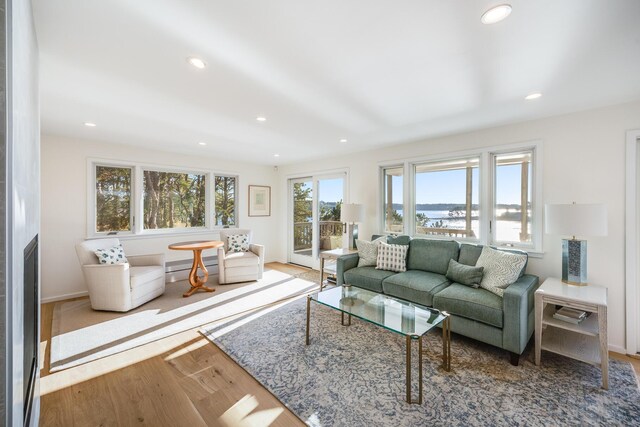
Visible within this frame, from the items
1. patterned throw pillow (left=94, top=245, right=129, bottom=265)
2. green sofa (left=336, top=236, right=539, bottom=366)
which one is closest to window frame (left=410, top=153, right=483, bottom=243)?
green sofa (left=336, top=236, right=539, bottom=366)

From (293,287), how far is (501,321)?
2.91 metres

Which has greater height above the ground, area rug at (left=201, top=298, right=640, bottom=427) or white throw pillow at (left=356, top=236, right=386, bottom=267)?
white throw pillow at (left=356, top=236, right=386, bottom=267)

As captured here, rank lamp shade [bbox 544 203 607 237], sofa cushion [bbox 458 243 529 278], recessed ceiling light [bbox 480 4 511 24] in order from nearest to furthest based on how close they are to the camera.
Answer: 1. recessed ceiling light [bbox 480 4 511 24]
2. lamp shade [bbox 544 203 607 237]
3. sofa cushion [bbox 458 243 529 278]

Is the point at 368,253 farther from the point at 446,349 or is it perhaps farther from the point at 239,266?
the point at 239,266

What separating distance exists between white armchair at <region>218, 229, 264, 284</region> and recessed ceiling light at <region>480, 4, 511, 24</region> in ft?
13.9

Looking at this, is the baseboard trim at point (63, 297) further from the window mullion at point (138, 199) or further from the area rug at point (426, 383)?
the area rug at point (426, 383)

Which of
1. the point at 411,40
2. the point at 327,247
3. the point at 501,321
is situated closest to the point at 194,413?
the point at 501,321

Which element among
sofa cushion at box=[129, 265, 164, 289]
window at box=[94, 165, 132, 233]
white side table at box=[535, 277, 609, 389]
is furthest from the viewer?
window at box=[94, 165, 132, 233]

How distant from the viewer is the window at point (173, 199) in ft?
15.7

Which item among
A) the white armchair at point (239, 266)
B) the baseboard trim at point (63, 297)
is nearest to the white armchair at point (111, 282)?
the baseboard trim at point (63, 297)

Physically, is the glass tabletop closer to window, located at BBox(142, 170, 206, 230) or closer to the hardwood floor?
the hardwood floor

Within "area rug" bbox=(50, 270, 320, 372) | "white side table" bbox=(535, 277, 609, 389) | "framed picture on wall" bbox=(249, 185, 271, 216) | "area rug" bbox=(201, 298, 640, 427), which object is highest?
"framed picture on wall" bbox=(249, 185, 271, 216)

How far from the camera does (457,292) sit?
2.77 metres

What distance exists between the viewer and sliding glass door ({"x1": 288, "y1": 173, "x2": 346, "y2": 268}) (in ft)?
17.8
